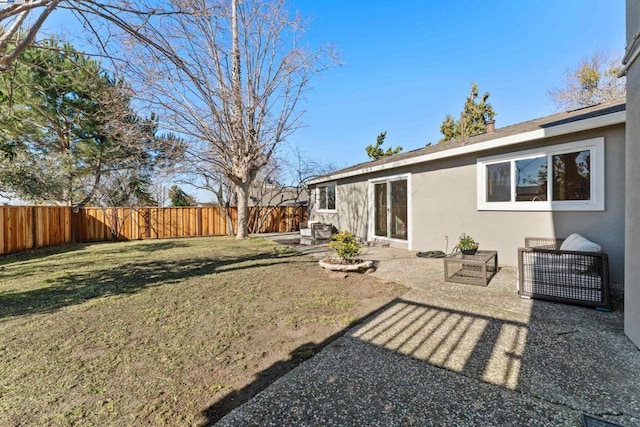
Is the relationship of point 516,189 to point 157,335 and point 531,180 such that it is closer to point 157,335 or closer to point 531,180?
point 531,180

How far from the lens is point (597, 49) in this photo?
14.7m

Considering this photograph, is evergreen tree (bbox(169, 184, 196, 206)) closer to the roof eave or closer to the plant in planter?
the roof eave

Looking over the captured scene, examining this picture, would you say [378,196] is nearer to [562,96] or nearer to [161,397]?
[161,397]

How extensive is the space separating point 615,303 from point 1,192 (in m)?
17.0

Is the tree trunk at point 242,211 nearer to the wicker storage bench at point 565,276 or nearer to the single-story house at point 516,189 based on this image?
the single-story house at point 516,189

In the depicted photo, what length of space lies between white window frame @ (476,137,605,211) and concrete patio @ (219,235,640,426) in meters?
1.88

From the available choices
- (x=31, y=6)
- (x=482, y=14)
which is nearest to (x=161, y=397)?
(x=31, y=6)

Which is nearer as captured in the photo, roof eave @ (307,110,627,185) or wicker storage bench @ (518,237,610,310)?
wicker storage bench @ (518,237,610,310)

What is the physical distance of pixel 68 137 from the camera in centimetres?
1180

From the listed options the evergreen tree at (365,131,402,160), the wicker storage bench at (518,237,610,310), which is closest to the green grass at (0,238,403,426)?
the wicker storage bench at (518,237,610,310)

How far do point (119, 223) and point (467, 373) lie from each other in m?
14.5

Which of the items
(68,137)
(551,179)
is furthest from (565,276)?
(68,137)

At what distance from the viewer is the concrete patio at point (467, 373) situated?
1766 millimetres

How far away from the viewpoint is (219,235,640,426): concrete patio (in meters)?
1.77
